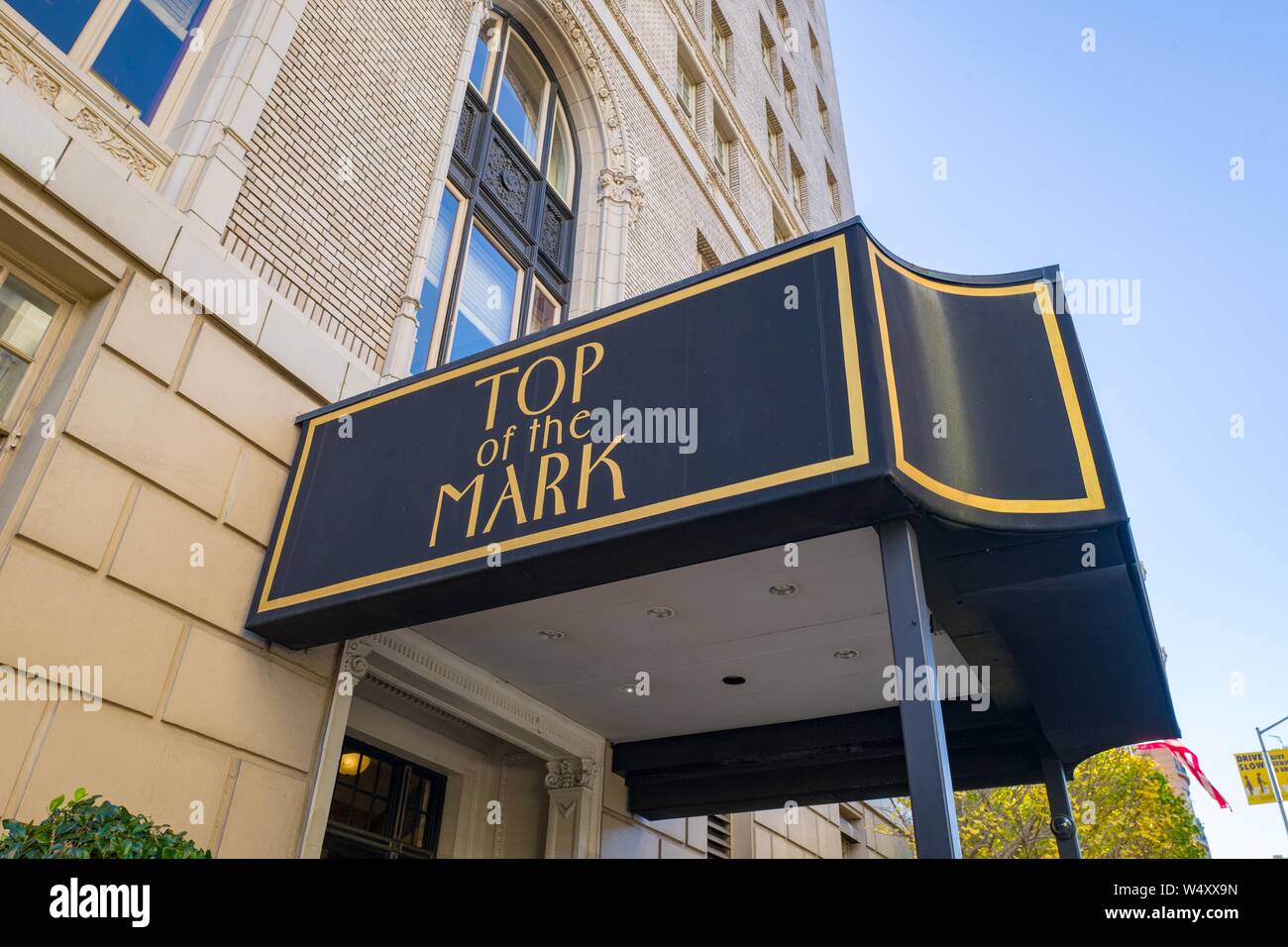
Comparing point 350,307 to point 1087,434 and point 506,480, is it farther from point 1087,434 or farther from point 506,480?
point 1087,434

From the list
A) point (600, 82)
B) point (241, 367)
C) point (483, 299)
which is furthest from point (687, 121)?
point (241, 367)

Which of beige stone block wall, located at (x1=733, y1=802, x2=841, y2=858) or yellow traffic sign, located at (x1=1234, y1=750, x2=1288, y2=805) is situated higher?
yellow traffic sign, located at (x1=1234, y1=750, x2=1288, y2=805)

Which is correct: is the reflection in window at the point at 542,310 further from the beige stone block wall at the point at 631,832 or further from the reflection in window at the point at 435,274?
the beige stone block wall at the point at 631,832

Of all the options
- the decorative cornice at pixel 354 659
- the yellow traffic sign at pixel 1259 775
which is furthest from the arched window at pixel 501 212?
the yellow traffic sign at pixel 1259 775

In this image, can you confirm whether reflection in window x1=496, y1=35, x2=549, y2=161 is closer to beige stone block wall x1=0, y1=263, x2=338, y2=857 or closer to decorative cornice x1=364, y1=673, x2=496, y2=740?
beige stone block wall x1=0, y1=263, x2=338, y2=857

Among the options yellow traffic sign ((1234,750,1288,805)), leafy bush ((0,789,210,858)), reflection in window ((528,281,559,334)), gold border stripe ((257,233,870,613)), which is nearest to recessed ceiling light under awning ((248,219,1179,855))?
gold border stripe ((257,233,870,613))

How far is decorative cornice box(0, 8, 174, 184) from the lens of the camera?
5.39m

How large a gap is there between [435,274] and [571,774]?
5215mm

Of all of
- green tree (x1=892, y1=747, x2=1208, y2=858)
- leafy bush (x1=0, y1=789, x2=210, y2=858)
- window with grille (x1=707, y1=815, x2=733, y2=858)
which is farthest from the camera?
green tree (x1=892, y1=747, x2=1208, y2=858)

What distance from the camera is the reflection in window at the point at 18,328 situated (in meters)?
5.07

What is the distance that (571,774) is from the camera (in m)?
8.77

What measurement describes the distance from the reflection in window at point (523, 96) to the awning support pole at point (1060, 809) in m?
9.62

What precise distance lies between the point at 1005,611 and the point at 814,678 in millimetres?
2240

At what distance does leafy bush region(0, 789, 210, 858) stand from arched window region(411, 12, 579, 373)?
537 centimetres
